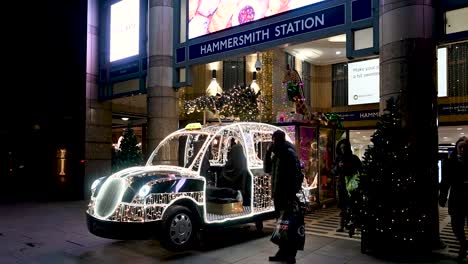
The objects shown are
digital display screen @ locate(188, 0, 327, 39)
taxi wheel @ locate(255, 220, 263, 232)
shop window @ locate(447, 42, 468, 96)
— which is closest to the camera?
taxi wheel @ locate(255, 220, 263, 232)

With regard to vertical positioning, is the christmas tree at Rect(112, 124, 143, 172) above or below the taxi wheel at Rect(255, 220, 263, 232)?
above

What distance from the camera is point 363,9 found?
26.5 feet

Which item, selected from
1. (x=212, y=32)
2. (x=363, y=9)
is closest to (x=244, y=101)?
(x=212, y=32)

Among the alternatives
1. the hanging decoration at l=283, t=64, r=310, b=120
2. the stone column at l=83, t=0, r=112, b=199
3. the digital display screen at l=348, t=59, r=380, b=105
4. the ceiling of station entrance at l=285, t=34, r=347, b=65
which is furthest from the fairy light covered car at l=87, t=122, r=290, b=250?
the digital display screen at l=348, t=59, r=380, b=105

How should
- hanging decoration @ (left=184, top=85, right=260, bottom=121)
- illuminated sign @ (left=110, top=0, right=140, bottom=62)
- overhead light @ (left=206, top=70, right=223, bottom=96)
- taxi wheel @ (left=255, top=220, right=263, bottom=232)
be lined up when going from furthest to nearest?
overhead light @ (left=206, top=70, right=223, bottom=96)
hanging decoration @ (left=184, top=85, right=260, bottom=121)
illuminated sign @ (left=110, top=0, right=140, bottom=62)
taxi wheel @ (left=255, top=220, right=263, bottom=232)

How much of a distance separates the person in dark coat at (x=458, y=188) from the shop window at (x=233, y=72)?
12.6 metres

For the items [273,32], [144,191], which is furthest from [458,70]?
[144,191]

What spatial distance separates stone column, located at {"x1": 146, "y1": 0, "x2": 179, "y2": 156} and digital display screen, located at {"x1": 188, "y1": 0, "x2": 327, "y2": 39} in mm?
759

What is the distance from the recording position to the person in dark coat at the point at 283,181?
19.8ft

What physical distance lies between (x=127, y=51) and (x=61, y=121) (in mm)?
4704

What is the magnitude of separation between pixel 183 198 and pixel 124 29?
8517 mm

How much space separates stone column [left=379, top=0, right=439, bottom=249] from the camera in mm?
6738

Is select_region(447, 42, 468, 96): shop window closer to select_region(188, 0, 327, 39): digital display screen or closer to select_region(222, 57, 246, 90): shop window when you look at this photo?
select_region(222, 57, 246, 90): shop window

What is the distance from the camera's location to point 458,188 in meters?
5.99
